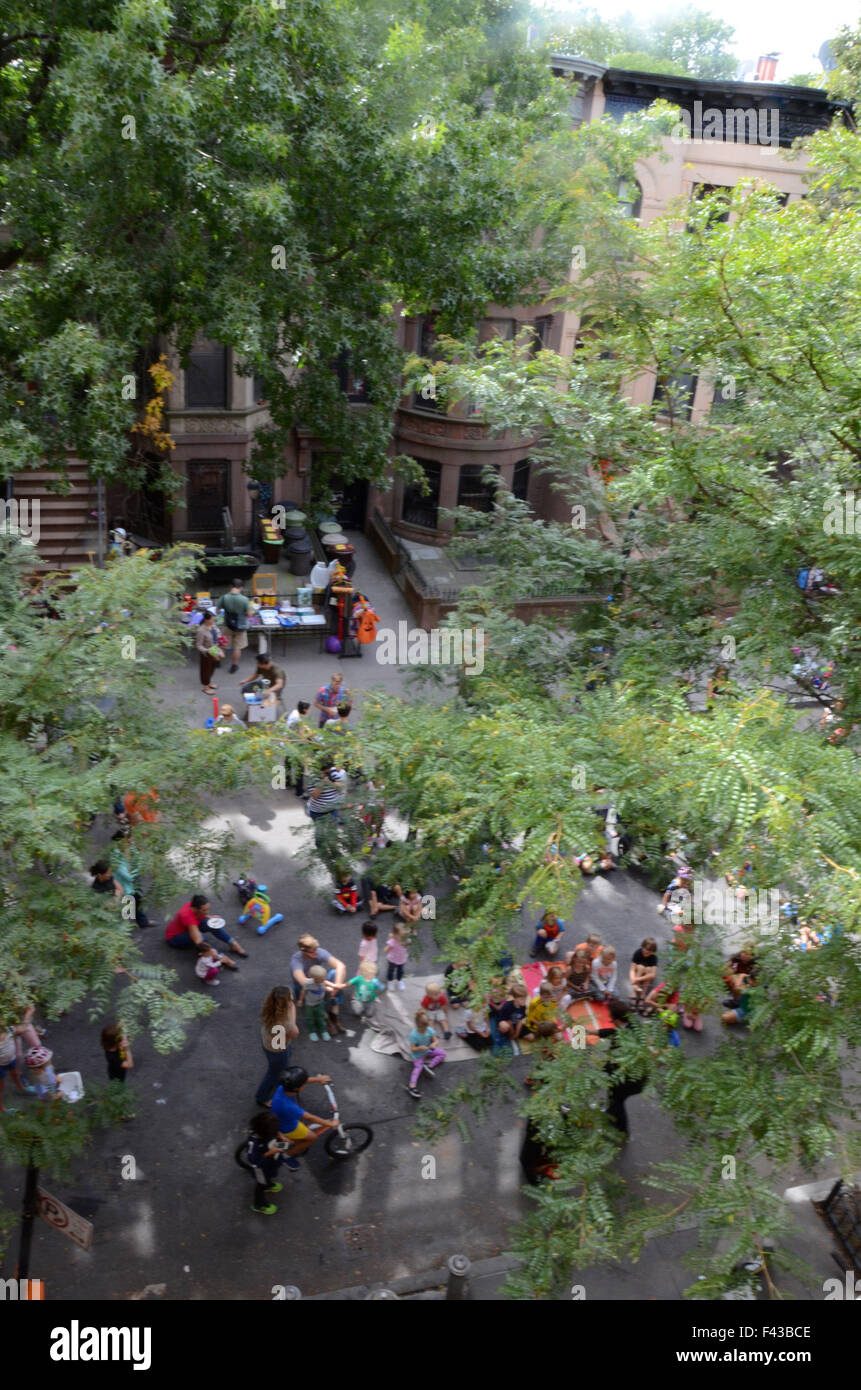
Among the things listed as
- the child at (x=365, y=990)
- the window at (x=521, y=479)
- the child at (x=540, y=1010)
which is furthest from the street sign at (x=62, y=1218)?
the window at (x=521, y=479)

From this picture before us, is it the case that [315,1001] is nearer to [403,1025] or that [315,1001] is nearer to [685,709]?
[403,1025]

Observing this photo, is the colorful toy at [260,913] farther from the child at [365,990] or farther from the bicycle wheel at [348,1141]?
the bicycle wheel at [348,1141]

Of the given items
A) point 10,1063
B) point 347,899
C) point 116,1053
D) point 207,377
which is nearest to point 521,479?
point 207,377

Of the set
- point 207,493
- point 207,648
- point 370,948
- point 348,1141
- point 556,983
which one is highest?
point 207,493

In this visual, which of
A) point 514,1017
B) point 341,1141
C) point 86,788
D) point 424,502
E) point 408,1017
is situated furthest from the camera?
point 424,502

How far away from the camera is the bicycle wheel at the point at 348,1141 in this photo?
1023 centimetres

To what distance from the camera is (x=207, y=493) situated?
22984 mm

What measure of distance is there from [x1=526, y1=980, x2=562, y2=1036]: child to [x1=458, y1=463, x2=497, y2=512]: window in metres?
16.5

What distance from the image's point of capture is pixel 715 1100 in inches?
261

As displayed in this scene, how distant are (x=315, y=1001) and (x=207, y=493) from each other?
1481cm

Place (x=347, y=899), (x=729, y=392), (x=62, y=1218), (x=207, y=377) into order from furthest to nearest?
(x=207, y=377)
(x=347, y=899)
(x=729, y=392)
(x=62, y=1218)

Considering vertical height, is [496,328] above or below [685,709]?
above

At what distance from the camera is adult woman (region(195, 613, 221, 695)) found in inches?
681

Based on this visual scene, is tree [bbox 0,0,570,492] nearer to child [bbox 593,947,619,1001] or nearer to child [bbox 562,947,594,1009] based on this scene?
child [bbox 562,947,594,1009]
